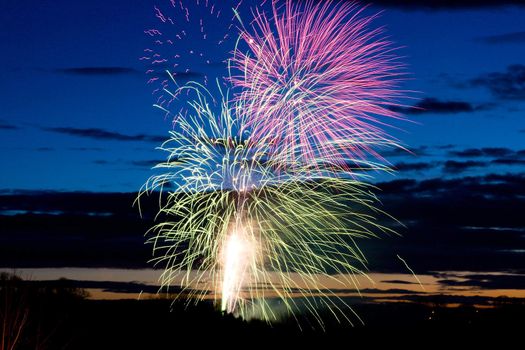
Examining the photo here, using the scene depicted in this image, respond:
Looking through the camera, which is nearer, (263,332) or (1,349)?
(1,349)

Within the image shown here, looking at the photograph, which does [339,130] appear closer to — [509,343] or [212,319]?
[212,319]

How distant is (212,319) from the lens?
44969 mm

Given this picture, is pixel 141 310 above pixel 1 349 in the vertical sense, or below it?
above

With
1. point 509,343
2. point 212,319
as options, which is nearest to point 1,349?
point 212,319

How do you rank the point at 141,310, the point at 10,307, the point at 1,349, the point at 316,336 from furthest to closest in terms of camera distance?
the point at 316,336
the point at 141,310
the point at 10,307
the point at 1,349

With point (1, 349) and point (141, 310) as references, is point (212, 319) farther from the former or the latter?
point (1, 349)

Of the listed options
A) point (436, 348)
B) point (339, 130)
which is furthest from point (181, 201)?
point (436, 348)

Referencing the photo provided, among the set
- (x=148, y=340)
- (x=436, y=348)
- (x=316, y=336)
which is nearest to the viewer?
(x=148, y=340)

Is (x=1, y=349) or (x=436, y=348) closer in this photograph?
(x=1, y=349)

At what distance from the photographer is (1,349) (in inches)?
1129

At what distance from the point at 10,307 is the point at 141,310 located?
13892mm

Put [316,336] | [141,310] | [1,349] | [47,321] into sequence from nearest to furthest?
1. [1,349]
2. [47,321]
3. [141,310]
4. [316,336]

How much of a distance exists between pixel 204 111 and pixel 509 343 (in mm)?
43912

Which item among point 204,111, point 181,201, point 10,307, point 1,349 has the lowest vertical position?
point 1,349
